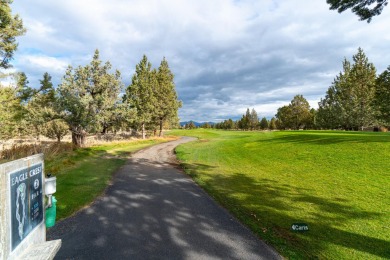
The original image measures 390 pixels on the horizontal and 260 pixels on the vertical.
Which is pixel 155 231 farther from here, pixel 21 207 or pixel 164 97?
pixel 164 97

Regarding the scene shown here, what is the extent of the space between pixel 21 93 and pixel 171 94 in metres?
32.5

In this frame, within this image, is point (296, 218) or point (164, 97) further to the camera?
point (164, 97)

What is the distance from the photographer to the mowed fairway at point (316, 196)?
5324mm

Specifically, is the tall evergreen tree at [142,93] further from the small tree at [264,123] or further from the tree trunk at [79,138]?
the small tree at [264,123]

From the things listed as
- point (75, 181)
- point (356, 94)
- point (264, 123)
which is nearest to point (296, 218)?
point (75, 181)

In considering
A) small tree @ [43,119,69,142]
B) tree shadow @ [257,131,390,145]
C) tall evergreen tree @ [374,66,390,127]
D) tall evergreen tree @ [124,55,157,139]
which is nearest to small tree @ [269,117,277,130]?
tall evergreen tree @ [374,66,390,127]

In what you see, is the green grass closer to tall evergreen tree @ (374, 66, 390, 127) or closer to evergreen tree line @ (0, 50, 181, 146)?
evergreen tree line @ (0, 50, 181, 146)

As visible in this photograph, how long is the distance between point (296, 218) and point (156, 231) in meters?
4.41

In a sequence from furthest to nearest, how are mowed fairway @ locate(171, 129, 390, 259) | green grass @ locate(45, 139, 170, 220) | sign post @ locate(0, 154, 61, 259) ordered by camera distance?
1. green grass @ locate(45, 139, 170, 220)
2. mowed fairway @ locate(171, 129, 390, 259)
3. sign post @ locate(0, 154, 61, 259)

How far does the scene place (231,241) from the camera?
5.44 metres

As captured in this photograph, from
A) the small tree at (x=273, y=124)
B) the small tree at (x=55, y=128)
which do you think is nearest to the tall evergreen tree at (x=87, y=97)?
the small tree at (x=55, y=128)

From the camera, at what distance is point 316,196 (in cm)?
869

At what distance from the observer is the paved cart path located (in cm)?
489

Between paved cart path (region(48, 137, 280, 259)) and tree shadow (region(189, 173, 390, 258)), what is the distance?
0.63 m
